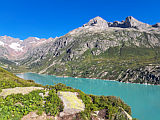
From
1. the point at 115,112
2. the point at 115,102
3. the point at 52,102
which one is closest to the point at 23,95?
the point at 52,102

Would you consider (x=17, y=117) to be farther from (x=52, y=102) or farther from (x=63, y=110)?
(x=63, y=110)

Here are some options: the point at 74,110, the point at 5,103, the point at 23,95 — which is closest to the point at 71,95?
the point at 74,110

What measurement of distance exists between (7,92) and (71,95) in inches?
390

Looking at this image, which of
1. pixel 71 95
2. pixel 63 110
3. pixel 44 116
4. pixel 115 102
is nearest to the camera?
pixel 44 116

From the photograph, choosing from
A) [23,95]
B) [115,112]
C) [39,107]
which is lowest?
[115,112]

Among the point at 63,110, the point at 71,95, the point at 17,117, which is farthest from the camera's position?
the point at 71,95

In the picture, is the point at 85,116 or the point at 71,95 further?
the point at 71,95

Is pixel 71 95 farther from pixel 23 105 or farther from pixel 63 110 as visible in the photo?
pixel 23 105

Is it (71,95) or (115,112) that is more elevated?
(71,95)

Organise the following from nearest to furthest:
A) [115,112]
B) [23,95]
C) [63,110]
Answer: [63,110] → [23,95] → [115,112]

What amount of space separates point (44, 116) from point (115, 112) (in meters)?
10.5

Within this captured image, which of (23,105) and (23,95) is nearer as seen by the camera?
(23,105)

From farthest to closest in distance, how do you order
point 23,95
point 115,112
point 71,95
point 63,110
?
point 71,95 → point 115,112 → point 23,95 → point 63,110

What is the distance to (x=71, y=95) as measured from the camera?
20.1 meters
